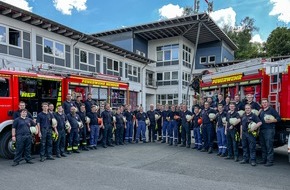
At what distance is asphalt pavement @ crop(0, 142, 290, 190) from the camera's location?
5621mm

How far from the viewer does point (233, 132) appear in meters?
8.42

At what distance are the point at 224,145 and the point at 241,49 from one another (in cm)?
5068

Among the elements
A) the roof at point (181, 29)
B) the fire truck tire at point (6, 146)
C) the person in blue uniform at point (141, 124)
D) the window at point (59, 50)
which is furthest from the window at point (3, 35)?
the roof at point (181, 29)

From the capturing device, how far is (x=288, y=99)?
7582 millimetres

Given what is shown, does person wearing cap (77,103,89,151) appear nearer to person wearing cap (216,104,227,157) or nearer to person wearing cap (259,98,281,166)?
person wearing cap (216,104,227,157)

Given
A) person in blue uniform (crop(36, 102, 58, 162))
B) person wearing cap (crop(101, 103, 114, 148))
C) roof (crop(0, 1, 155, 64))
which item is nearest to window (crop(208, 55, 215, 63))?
roof (crop(0, 1, 155, 64))

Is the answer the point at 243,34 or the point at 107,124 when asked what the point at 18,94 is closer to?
the point at 107,124

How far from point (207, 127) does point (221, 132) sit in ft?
2.51

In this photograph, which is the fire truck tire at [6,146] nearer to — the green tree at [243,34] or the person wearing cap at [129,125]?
the person wearing cap at [129,125]

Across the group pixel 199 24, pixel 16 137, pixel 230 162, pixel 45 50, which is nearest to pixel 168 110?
pixel 230 162

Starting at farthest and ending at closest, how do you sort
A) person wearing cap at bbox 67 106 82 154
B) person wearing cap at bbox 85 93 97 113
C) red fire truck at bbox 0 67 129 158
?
person wearing cap at bbox 85 93 97 113
person wearing cap at bbox 67 106 82 154
red fire truck at bbox 0 67 129 158

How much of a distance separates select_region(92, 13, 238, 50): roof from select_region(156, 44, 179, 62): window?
1.32 meters

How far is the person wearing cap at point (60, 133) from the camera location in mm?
8648

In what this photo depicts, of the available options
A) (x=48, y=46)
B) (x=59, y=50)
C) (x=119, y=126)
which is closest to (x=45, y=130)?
(x=119, y=126)
